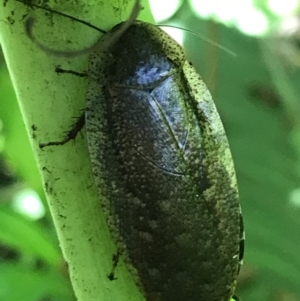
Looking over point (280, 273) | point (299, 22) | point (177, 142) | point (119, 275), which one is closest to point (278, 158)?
point (280, 273)

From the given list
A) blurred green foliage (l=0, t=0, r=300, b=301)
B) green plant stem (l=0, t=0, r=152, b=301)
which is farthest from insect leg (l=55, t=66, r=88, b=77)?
blurred green foliage (l=0, t=0, r=300, b=301)

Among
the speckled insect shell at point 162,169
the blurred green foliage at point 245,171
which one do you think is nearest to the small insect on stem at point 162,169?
the speckled insect shell at point 162,169

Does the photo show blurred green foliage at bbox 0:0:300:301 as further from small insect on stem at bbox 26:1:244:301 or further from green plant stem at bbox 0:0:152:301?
green plant stem at bbox 0:0:152:301

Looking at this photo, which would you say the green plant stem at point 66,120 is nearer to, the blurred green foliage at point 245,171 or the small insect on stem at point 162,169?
the small insect on stem at point 162,169

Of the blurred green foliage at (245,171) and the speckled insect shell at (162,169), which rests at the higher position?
the blurred green foliage at (245,171)

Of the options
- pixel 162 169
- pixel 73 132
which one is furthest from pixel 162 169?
pixel 73 132

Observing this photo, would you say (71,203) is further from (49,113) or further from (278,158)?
(278,158)

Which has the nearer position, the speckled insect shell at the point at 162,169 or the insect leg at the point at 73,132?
the insect leg at the point at 73,132
